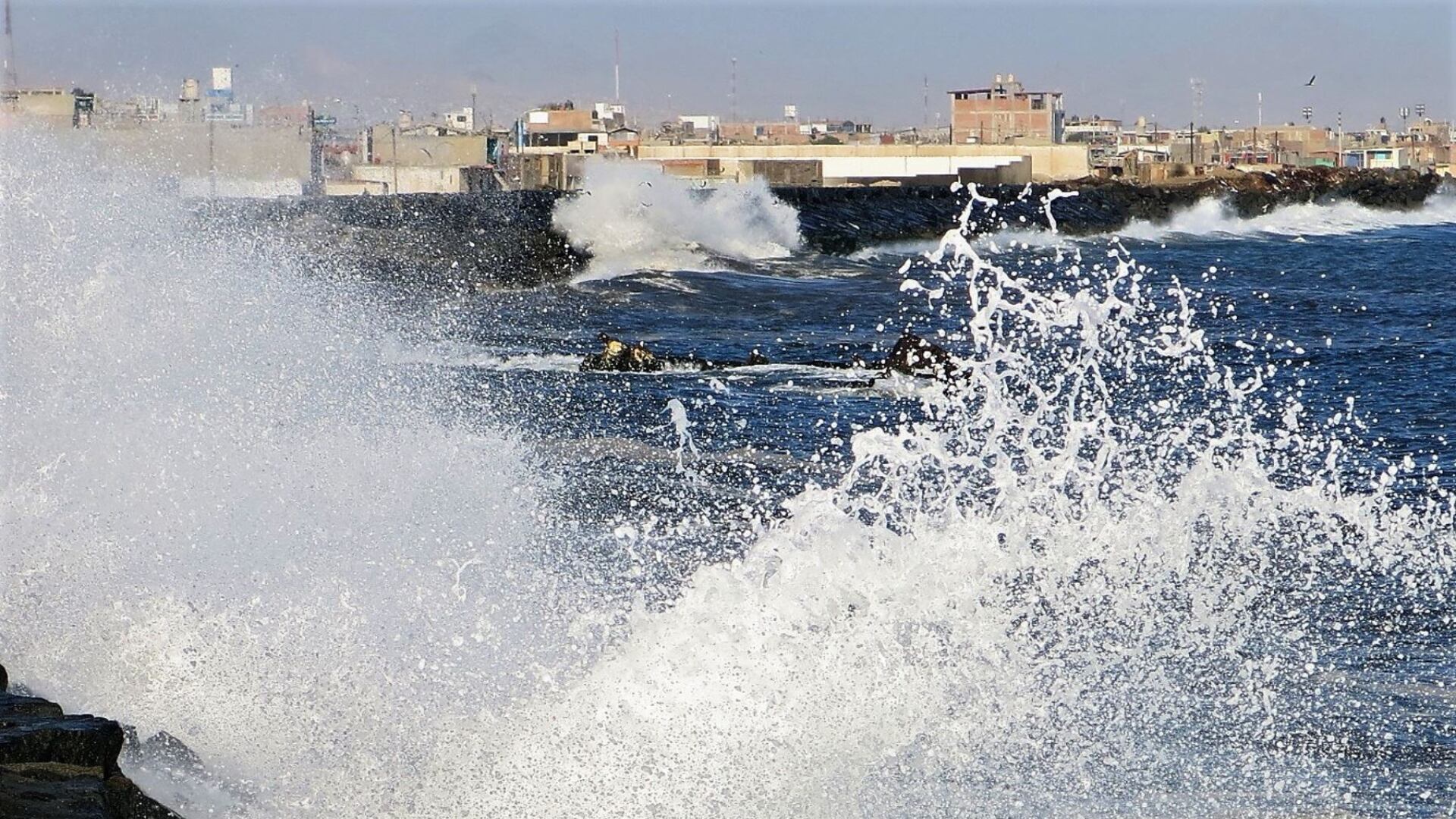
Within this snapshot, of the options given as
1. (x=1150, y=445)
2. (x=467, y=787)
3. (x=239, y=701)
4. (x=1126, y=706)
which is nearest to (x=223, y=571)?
(x=239, y=701)

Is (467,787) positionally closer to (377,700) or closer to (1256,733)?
(377,700)

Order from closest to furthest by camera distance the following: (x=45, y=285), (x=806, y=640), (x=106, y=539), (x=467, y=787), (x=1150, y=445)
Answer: (x=467, y=787), (x=806, y=640), (x=106, y=539), (x=1150, y=445), (x=45, y=285)

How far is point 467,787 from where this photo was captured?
596 centimetres

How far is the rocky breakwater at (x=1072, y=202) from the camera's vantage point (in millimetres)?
56438

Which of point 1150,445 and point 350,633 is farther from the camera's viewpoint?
point 1150,445

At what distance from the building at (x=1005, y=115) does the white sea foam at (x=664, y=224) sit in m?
59.2

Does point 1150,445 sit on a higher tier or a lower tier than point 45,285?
lower

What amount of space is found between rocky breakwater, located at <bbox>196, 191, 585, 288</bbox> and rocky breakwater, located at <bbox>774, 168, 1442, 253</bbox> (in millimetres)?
10408

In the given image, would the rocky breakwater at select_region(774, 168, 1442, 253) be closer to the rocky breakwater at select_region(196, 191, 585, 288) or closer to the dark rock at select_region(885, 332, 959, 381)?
the rocky breakwater at select_region(196, 191, 585, 288)

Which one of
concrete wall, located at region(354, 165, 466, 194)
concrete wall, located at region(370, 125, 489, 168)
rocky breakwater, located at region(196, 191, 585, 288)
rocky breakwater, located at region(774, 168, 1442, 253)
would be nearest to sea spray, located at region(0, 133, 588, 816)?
rocky breakwater, located at region(196, 191, 585, 288)

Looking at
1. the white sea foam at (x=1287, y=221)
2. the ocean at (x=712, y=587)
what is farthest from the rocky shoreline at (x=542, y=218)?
the ocean at (x=712, y=587)

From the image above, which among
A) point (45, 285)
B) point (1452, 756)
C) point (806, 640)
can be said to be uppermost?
point (45, 285)

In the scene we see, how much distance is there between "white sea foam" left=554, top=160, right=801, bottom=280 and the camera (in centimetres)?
4234

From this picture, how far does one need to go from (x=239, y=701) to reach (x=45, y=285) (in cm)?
1091
